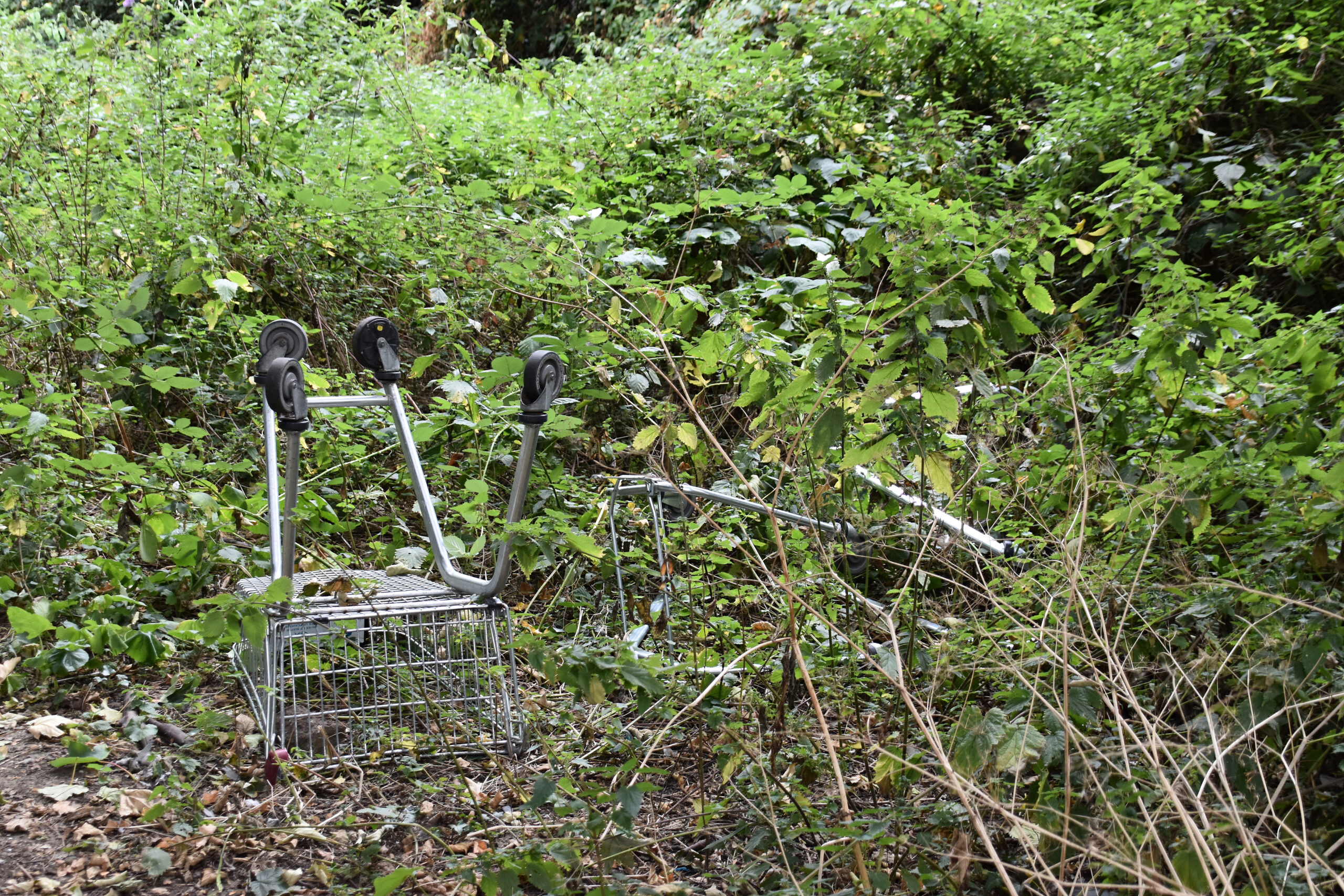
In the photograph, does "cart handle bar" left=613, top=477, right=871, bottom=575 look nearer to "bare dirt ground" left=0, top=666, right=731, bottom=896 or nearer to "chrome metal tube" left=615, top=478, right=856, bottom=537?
"chrome metal tube" left=615, top=478, right=856, bottom=537

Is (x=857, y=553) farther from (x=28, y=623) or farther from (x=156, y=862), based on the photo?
(x=28, y=623)

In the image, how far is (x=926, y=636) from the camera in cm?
262

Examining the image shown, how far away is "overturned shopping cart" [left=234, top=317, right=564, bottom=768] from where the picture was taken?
2332mm

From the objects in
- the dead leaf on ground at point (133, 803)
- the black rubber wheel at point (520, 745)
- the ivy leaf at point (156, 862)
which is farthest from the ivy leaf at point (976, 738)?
the dead leaf on ground at point (133, 803)

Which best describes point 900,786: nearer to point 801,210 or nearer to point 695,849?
point 695,849

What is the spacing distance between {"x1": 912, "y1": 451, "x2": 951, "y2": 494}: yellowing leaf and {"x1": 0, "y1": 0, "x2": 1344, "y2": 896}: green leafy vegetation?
0.08 ft

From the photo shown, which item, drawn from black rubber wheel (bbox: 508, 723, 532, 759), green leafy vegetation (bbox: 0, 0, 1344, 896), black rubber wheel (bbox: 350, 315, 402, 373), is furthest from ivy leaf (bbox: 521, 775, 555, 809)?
black rubber wheel (bbox: 350, 315, 402, 373)

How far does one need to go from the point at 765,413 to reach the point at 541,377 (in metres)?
0.52

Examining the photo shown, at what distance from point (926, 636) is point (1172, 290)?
108 cm

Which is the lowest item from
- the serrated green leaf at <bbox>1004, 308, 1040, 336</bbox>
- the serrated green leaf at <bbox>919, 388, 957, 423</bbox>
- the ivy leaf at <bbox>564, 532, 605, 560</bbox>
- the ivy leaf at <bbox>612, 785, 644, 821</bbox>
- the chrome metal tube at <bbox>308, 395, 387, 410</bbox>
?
the ivy leaf at <bbox>612, 785, 644, 821</bbox>

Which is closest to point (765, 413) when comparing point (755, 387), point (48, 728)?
point (755, 387)

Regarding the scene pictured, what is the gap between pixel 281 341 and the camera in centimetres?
272

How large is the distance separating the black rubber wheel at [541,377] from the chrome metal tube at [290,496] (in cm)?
53

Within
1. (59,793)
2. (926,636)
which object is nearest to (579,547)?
(926,636)
